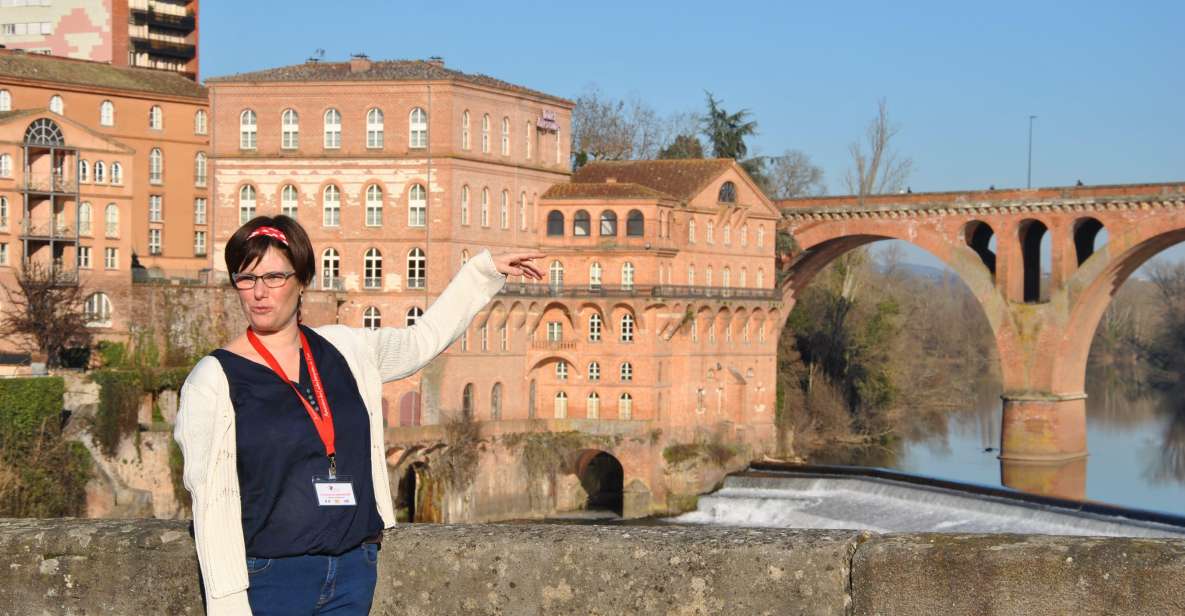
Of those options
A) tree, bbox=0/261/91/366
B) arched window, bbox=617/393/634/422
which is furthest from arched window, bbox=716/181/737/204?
tree, bbox=0/261/91/366

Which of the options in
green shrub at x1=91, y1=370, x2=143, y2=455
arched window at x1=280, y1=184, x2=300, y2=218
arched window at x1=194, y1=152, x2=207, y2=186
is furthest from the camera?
arched window at x1=194, y1=152, x2=207, y2=186

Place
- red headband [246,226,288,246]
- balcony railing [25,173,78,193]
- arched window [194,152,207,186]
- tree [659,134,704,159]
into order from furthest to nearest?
tree [659,134,704,159] < arched window [194,152,207,186] < balcony railing [25,173,78,193] < red headband [246,226,288,246]

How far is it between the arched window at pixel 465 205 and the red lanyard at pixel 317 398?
51.1m

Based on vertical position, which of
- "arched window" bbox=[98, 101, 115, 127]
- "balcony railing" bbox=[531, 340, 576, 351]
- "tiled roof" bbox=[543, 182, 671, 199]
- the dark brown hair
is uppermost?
"arched window" bbox=[98, 101, 115, 127]

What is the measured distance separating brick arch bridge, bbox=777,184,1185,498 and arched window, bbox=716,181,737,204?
1323 centimetres

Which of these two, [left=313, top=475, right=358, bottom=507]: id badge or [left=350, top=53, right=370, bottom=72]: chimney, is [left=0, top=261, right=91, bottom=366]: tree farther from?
[left=313, top=475, right=358, bottom=507]: id badge

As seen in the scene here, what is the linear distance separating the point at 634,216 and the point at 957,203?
20.3 meters

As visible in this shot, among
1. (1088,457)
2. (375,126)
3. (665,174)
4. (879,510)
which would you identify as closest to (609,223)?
(665,174)

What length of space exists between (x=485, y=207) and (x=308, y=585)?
5242 cm

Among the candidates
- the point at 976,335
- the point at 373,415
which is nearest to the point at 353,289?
the point at 373,415

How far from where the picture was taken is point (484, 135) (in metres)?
58.9

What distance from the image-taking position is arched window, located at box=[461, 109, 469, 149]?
57.9m

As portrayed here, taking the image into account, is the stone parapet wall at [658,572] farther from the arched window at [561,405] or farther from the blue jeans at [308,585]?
the arched window at [561,405]

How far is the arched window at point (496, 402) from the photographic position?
58.8 m
